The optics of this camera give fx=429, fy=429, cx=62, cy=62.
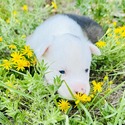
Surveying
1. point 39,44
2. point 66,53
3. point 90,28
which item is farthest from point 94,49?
point 90,28

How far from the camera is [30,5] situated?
16.4 feet

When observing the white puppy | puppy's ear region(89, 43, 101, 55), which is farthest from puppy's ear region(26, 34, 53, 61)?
puppy's ear region(89, 43, 101, 55)

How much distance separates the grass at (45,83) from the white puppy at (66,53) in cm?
9

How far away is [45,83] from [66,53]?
262 mm

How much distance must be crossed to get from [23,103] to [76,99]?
0.40 meters

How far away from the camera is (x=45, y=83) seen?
3.04 meters

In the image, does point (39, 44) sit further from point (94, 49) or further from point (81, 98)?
point (81, 98)

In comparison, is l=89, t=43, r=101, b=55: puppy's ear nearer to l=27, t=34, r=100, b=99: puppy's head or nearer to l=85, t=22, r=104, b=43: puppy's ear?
l=27, t=34, r=100, b=99: puppy's head

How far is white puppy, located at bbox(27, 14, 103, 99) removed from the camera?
294 cm

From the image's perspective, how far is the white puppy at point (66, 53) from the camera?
116 inches

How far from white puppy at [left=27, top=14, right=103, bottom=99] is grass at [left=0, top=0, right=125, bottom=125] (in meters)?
0.09

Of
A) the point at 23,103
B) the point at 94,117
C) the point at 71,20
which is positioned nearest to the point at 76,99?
the point at 94,117

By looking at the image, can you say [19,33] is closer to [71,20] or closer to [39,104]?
[71,20]

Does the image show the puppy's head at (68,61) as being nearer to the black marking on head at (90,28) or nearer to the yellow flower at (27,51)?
the yellow flower at (27,51)
